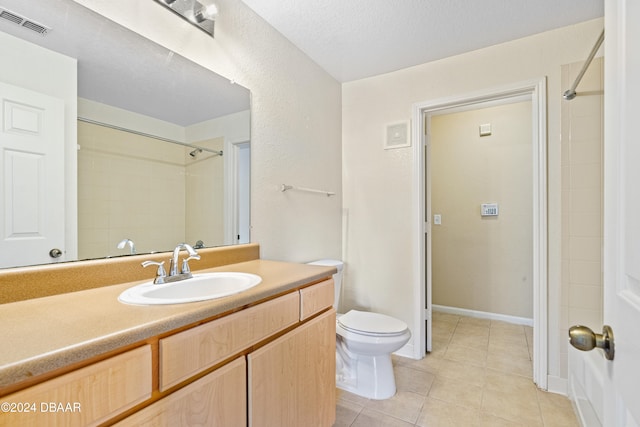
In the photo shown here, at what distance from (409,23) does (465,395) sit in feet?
7.51

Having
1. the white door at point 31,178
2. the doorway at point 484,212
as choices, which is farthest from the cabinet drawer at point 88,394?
the doorway at point 484,212

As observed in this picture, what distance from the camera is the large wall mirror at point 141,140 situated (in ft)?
3.42

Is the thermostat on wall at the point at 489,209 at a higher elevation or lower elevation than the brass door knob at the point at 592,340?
higher

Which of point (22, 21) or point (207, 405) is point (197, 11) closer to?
point (22, 21)

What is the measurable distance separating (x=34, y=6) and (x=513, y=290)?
377 cm

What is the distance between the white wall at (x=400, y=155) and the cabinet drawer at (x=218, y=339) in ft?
4.74

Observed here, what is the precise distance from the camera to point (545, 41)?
74.7 inches

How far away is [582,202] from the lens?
177 cm

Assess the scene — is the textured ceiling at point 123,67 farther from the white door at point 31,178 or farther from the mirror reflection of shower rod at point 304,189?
the mirror reflection of shower rod at point 304,189

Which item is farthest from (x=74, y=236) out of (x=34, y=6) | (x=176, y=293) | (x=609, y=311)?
(x=609, y=311)

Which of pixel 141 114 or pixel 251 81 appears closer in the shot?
pixel 141 114

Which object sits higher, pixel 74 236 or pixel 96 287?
pixel 74 236

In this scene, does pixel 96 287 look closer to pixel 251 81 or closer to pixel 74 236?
pixel 74 236

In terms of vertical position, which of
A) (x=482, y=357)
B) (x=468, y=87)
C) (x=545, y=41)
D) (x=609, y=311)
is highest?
(x=545, y=41)
